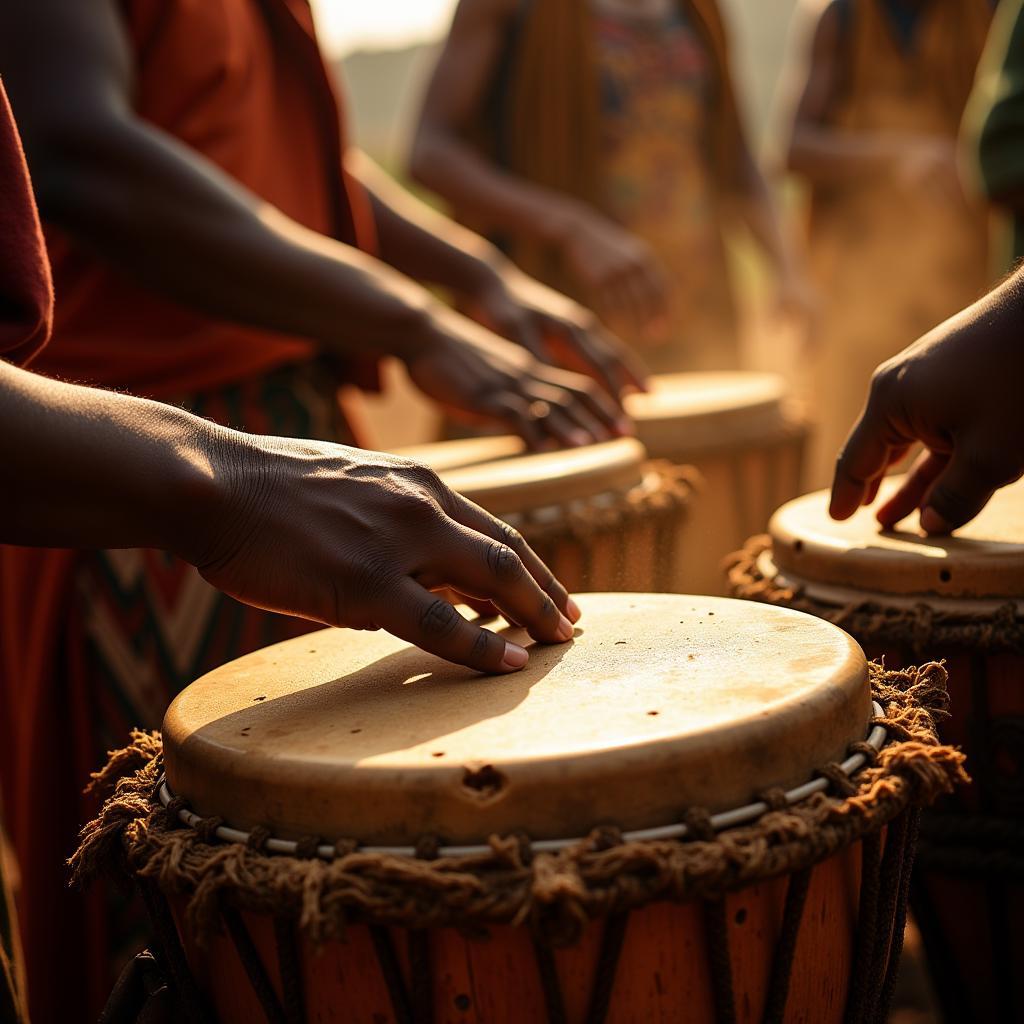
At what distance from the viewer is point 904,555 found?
4.62ft

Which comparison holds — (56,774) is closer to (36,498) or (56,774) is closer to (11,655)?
(11,655)

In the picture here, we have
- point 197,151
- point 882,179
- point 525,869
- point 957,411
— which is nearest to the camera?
point 525,869

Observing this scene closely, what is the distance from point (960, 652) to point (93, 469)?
0.92 meters

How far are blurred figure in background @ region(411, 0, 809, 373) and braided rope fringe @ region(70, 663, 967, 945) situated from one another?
7.79ft

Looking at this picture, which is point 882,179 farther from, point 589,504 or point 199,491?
point 199,491

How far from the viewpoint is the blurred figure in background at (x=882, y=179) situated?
4.24 meters

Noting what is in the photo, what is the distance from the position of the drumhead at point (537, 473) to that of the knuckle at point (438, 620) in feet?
2.01

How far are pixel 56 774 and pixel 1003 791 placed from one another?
133cm

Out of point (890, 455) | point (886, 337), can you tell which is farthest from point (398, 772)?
point (886, 337)

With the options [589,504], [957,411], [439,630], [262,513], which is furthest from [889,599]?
[262,513]

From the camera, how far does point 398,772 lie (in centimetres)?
92

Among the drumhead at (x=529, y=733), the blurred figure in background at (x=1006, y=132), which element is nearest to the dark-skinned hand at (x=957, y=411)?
the drumhead at (x=529, y=733)

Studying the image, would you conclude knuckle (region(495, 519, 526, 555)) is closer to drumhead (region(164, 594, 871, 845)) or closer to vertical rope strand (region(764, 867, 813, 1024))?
drumhead (region(164, 594, 871, 845))

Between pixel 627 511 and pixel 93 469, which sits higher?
pixel 93 469
